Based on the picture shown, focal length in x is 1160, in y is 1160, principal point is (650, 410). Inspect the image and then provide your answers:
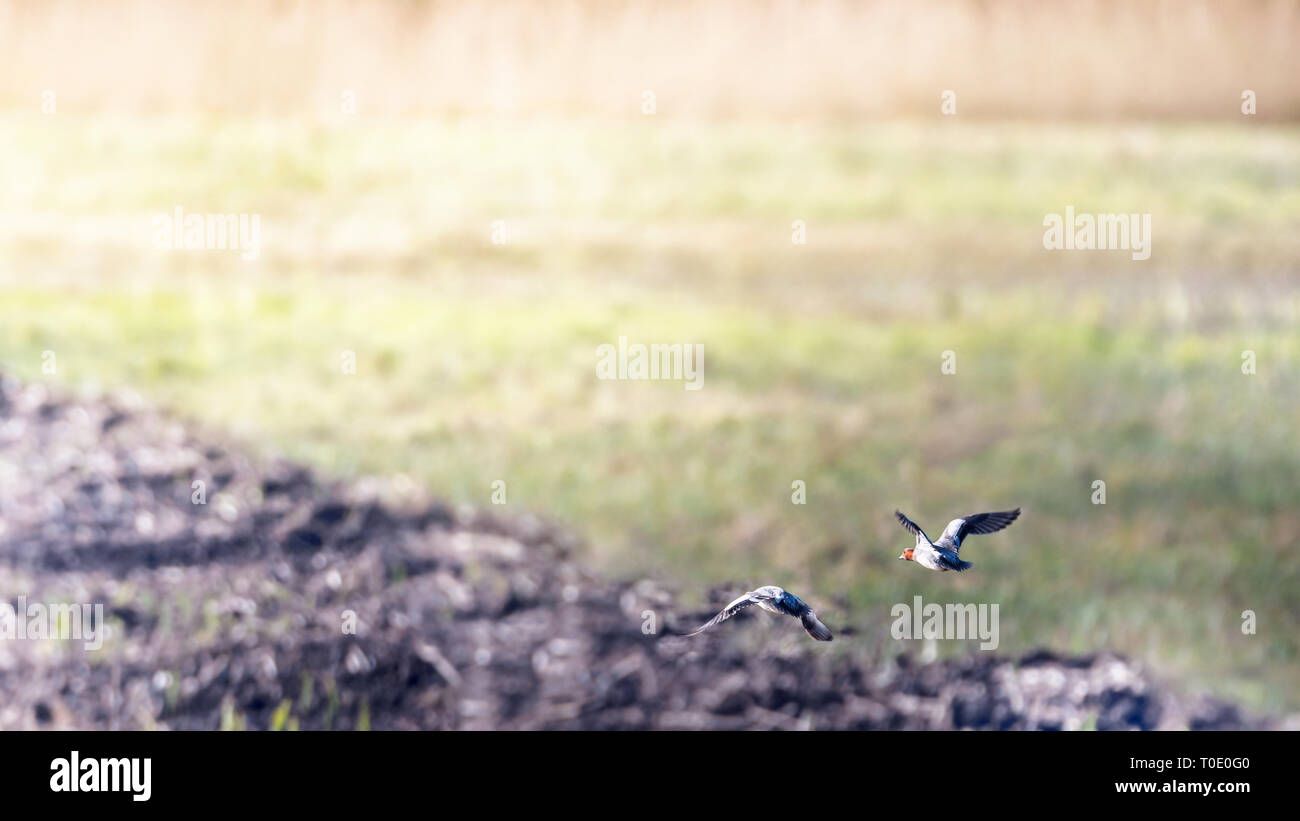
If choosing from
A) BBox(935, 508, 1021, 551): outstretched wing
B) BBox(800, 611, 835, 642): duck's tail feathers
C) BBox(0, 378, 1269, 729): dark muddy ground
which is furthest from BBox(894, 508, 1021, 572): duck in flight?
BBox(0, 378, 1269, 729): dark muddy ground

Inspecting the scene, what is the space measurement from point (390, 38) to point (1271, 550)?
3055 mm

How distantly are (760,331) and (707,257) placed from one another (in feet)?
0.95

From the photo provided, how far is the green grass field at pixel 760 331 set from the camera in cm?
326

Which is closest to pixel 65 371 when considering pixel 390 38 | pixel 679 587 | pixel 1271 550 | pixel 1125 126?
pixel 390 38

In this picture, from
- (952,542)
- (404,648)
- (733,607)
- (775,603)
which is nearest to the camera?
(733,607)

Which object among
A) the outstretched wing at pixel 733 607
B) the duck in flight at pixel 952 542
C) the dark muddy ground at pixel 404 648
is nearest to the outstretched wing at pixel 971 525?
the duck in flight at pixel 952 542

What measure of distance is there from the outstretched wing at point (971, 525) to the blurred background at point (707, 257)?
99 cm

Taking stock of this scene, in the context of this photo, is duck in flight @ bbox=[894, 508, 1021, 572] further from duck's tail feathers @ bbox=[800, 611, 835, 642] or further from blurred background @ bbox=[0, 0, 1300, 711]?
blurred background @ bbox=[0, 0, 1300, 711]

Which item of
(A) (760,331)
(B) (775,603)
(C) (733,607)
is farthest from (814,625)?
(A) (760,331)

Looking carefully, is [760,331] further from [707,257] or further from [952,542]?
[952,542]

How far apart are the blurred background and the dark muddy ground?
0.19 m

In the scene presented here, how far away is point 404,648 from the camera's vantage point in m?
3.06

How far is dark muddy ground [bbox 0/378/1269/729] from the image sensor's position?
2.98 meters

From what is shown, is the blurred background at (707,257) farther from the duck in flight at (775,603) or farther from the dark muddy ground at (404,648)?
the duck in flight at (775,603)
